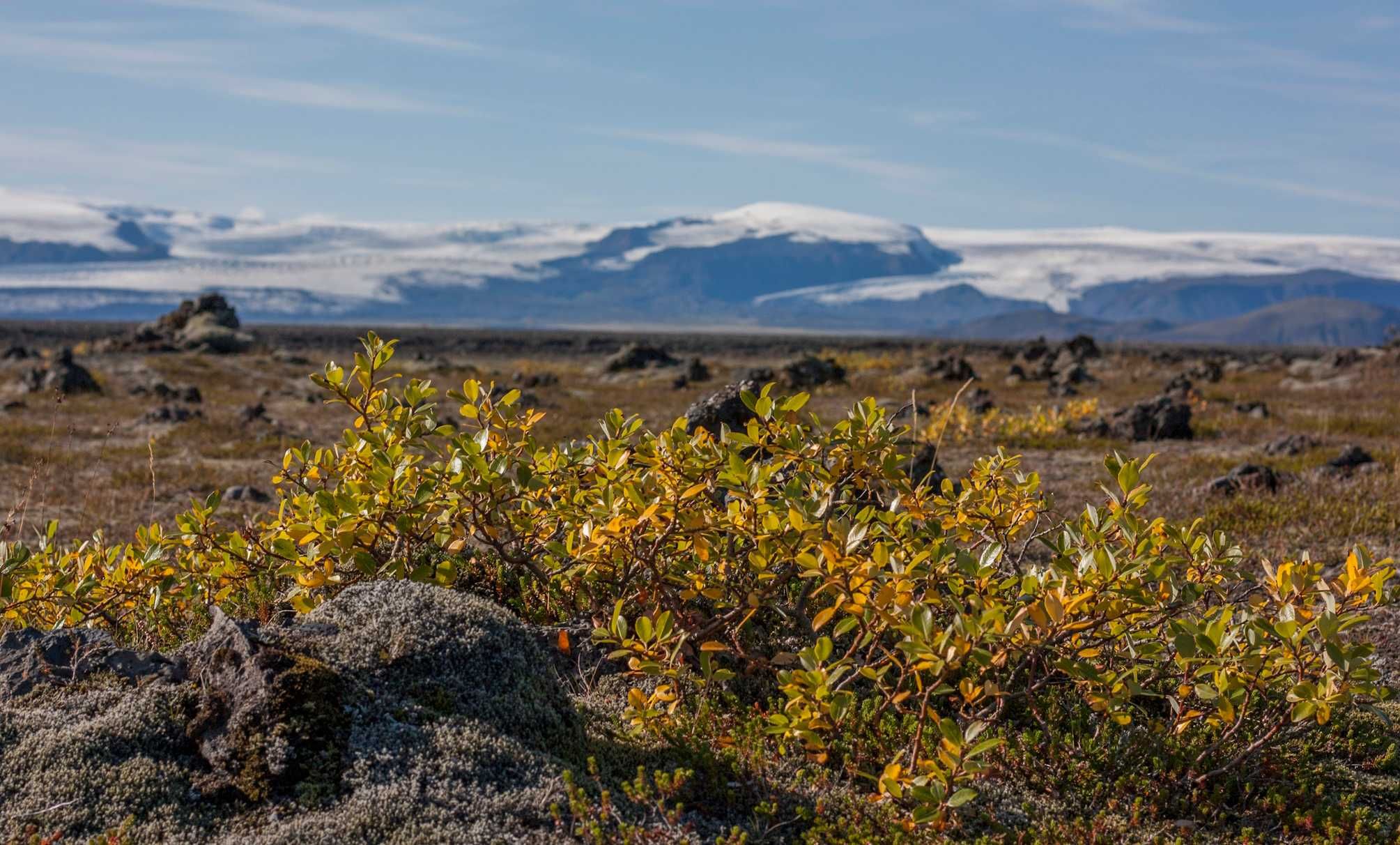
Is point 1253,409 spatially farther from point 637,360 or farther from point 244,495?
Result: point 637,360

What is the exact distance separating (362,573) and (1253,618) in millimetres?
4566

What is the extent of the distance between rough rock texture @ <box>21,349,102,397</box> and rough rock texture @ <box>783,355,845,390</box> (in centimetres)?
2321

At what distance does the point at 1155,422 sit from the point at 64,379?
30568 mm

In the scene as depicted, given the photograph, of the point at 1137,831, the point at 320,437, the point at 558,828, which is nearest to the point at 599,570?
the point at 558,828

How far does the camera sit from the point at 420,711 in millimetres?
4387

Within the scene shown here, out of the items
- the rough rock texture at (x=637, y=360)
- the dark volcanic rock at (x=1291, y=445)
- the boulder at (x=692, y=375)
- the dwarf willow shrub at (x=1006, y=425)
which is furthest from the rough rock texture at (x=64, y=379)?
the dark volcanic rock at (x=1291, y=445)

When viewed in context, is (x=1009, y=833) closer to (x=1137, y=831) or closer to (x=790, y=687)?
(x=1137, y=831)

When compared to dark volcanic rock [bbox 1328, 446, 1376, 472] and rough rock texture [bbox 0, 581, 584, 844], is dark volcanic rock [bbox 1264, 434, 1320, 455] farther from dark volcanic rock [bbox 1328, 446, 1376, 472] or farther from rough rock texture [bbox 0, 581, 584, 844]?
rough rock texture [bbox 0, 581, 584, 844]

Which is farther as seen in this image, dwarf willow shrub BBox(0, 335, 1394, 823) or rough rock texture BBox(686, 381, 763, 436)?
rough rock texture BBox(686, 381, 763, 436)

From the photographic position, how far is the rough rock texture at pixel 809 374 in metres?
37.8

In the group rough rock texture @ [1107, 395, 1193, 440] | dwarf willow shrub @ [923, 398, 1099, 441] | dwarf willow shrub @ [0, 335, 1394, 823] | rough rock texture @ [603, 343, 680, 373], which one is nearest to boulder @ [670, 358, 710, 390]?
rough rock texture @ [603, 343, 680, 373]

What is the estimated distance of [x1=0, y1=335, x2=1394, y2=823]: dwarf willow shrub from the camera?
13.7 ft

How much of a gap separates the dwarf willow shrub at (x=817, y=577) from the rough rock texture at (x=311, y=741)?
60cm

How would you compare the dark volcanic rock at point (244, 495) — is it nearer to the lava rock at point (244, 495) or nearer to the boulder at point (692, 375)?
the lava rock at point (244, 495)
